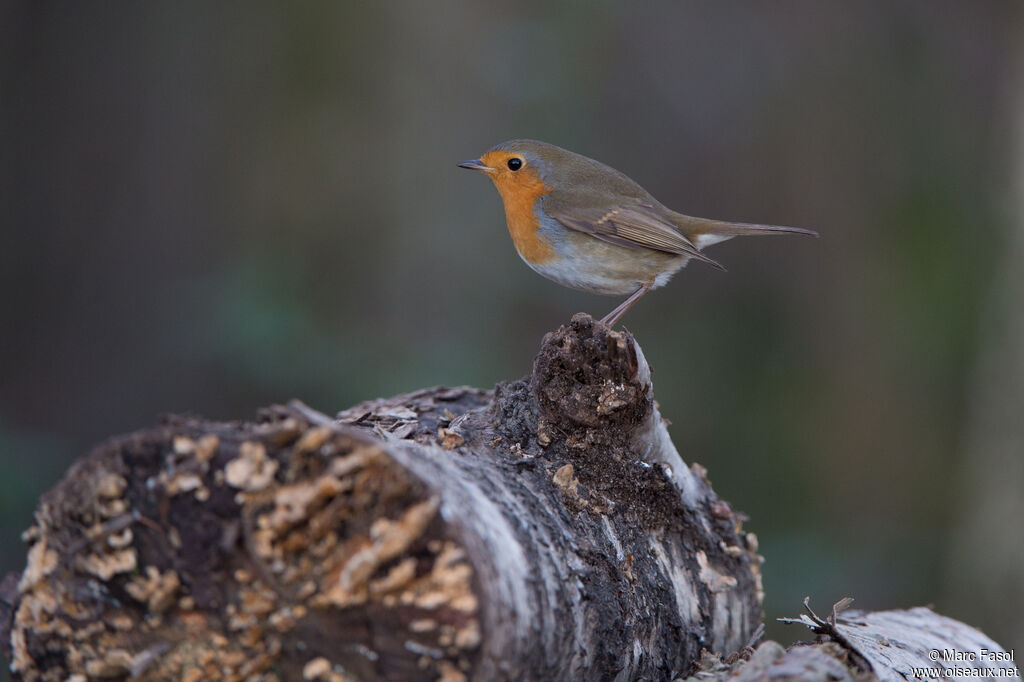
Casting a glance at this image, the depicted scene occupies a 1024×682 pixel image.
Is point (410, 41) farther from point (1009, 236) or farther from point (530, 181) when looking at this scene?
point (1009, 236)

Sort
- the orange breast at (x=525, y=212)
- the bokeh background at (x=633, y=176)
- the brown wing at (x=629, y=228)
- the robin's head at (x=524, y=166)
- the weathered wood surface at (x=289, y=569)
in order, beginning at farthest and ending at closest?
the bokeh background at (x=633, y=176) → the robin's head at (x=524, y=166) → the orange breast at (x=525, y=212) → the brown wing at (x=629, y=228) → the weathered wood surface at (x=289, y=569)

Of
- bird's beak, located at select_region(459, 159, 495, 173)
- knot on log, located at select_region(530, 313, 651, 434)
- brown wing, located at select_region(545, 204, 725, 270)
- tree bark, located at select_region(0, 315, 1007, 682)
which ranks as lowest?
tree bark, located at select_region(0, 315, 1007, 682)

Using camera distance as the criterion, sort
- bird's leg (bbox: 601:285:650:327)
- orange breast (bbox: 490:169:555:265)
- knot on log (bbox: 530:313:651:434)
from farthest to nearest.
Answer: orange breast (bbox: 490:169:555:265) < bird's leg (bbox: 601:285:650:327) < knot on log (bbox: 530:313:651:434)

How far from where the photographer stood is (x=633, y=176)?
6340 millimetres

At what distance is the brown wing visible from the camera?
359 centimetres

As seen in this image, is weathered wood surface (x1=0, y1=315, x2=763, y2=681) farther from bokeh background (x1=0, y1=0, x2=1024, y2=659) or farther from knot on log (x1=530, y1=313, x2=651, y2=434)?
bokeh background (x1=0, y1=0, x2=1024, y2=659)

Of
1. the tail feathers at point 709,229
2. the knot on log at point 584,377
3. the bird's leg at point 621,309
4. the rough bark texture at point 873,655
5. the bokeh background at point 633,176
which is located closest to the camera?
the rough bark texture at point 873,655

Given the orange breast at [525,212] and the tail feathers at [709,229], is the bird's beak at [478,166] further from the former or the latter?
the tail feathers at [709,229]

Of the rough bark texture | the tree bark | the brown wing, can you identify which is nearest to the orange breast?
the brown wing

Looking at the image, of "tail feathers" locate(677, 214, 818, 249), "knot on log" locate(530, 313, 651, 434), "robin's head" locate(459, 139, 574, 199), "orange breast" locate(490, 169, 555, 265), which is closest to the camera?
"knot on log" locate(530, 313, 651, 434)

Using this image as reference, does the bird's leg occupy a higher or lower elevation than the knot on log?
higher

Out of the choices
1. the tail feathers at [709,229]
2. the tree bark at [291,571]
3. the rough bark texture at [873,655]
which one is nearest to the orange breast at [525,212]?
the tail feathers at [709,229]

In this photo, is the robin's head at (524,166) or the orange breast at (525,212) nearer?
the orange breast at (525,212)

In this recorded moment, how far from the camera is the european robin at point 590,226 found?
143 inches
